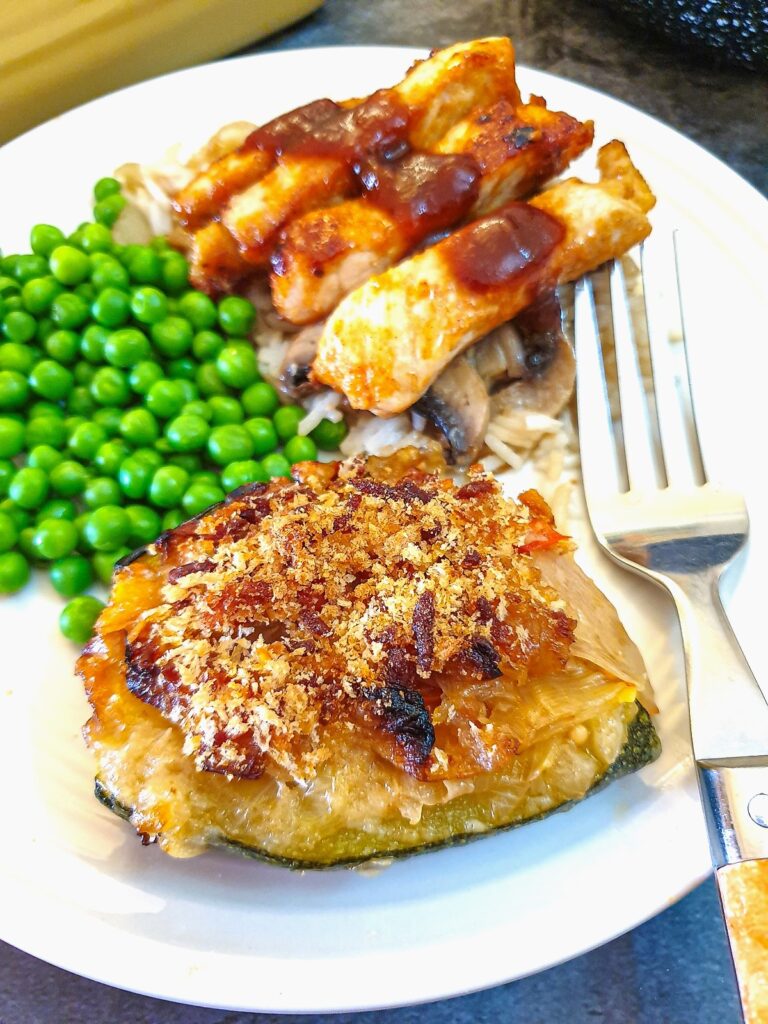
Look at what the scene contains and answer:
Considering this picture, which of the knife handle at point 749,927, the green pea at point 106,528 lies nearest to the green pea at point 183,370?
the green pea at point 106,528

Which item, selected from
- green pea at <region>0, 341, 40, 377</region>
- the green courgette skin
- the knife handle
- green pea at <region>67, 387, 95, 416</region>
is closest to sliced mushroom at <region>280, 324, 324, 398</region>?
green pea at <region>67, 387, 95, 416</region>

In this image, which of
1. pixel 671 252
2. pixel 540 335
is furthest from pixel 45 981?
pixel 671 252

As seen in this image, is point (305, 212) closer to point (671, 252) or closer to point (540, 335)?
point (540, 335)

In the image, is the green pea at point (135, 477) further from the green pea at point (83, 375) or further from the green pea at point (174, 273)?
the green pea at point (174, 273)

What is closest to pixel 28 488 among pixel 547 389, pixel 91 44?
pixel 547 389

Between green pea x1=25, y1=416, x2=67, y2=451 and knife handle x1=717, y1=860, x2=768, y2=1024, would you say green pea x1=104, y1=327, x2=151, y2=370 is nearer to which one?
green pea x1=25, y1=416, x2=67, y2=451
